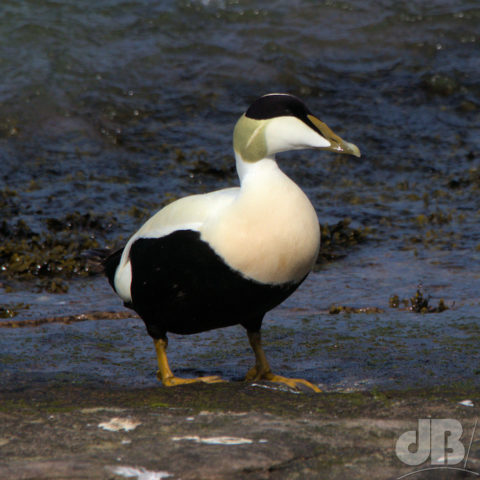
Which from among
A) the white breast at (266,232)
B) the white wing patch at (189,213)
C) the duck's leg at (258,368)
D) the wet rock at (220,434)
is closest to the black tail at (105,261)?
the white wing patch at (189,213)

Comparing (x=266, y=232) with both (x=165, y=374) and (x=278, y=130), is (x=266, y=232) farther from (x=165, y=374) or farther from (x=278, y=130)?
(x=165, y=374)

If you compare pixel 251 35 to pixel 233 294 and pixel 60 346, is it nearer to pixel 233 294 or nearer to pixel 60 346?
pixel 60 346

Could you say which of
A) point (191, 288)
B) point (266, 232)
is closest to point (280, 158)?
point (191, 288)

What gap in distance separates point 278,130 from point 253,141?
0.11m

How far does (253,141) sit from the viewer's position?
4.05m

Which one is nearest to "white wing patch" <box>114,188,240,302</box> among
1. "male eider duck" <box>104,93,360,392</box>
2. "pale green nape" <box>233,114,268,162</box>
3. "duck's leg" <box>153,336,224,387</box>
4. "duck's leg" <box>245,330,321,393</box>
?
"male eider duck" <box>104,93,360,392</box>

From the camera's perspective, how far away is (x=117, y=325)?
543 cm

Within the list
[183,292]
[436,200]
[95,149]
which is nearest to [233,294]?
[183,292]

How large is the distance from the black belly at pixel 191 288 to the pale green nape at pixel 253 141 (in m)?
0.40

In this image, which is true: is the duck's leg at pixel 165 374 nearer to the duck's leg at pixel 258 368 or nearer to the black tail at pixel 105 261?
the duck's leg at pixel 258 368

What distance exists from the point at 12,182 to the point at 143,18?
425 centimetres

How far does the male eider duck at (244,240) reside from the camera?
387 cm

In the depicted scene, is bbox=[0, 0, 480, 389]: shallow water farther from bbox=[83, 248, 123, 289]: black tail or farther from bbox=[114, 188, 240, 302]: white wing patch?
bbox=[114, 188, 240, 302]: white wing patch

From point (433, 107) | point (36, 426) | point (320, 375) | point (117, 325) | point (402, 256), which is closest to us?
point (36, 426)
